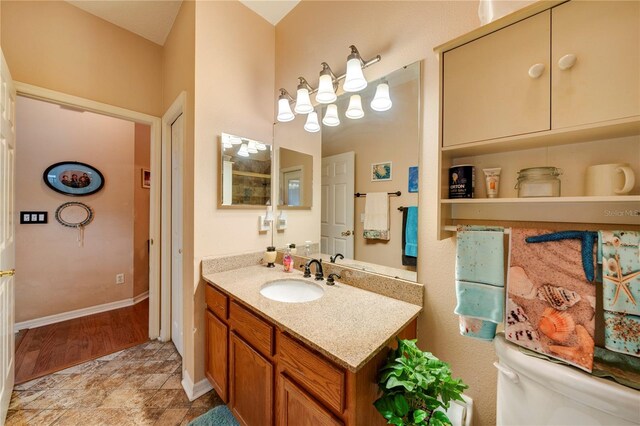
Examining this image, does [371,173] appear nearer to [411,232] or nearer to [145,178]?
[411,232]

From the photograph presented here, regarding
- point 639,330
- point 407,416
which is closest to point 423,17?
point 639,330

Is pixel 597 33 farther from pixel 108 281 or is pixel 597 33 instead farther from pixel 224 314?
pixel 108 281

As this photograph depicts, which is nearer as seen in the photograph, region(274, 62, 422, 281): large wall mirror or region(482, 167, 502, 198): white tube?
region(482, 167, 502, 198): white tube

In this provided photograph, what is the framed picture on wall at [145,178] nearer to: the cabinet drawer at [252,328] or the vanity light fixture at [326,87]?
the cabinet drawer at [252,328]

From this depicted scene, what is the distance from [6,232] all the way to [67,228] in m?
1.53

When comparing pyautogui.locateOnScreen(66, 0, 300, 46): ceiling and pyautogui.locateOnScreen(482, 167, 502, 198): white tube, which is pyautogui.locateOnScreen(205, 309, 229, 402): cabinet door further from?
pyautogui.locateOnScreen(66, 0, 300, 46): ceiling

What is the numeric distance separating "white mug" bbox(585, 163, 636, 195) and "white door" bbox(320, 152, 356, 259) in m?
0.99

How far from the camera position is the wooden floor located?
1.89m

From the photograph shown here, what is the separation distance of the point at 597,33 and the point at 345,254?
4.30 feet

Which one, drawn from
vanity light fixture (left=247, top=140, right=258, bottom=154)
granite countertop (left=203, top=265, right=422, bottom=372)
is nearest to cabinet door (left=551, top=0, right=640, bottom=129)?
granite countertop (left=203, top=265, right=422, bottom=372)

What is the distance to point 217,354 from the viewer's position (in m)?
1.50

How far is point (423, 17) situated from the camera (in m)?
1.15

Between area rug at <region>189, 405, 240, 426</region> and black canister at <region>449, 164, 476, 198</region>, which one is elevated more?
black canister at <region>449, 164, 476, 198</region>

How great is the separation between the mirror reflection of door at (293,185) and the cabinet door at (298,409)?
3.86ft
